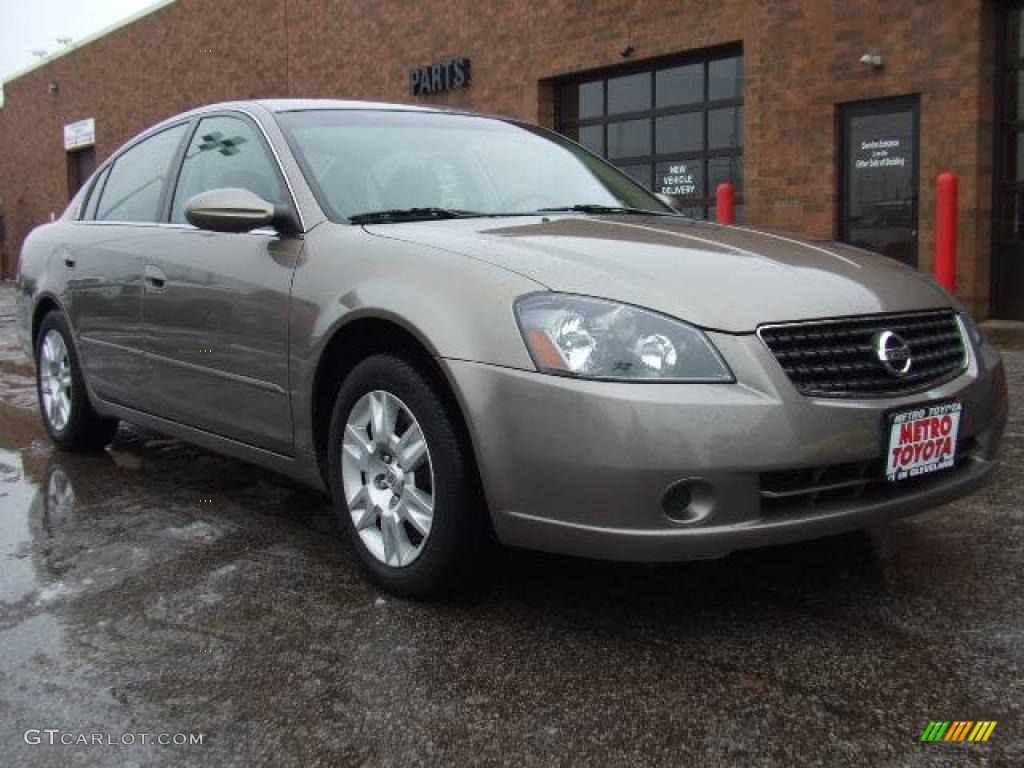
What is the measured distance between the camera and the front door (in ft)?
33.6

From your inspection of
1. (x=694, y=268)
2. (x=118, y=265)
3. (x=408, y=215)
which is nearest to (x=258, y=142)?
(x=408, y=215)

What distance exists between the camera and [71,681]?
103 inches

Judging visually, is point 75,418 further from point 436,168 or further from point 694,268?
point 694,268

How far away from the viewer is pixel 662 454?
2502 millimetres

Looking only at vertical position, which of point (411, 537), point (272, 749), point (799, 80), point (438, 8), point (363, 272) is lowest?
point (272, 749)

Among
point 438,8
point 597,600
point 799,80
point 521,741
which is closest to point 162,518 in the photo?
point 597,600

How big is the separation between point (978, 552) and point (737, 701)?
141 cm

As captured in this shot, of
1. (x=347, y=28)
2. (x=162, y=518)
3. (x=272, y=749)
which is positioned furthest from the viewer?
(x=347, y=28)

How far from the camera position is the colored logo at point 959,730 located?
222cm

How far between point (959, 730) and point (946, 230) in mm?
6927

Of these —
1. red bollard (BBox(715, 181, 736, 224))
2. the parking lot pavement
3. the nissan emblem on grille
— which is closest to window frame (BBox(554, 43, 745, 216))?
red bollard (BBox(715, 181, 736, 224))

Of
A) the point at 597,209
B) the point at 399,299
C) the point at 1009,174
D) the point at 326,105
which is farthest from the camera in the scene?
the point at 1009,174

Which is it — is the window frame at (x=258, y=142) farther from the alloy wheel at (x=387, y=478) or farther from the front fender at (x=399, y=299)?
the alloy wheel at (x=387, y=478)

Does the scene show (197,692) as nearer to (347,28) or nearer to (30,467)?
(30,467)
